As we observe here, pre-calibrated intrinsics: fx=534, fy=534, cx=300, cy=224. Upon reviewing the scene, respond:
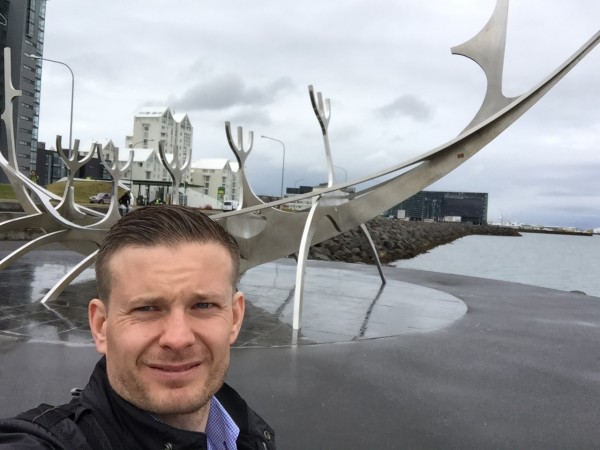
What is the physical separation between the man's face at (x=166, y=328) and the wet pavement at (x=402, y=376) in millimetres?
2524

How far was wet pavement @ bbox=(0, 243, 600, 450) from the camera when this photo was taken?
3.99 m

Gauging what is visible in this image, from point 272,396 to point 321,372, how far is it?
838 millimetres

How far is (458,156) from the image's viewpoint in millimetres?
8539

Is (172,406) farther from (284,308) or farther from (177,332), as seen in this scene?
(284,308)

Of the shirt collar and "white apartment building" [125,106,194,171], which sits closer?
the shirt collar

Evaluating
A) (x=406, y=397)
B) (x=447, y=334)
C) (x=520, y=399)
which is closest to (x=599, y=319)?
(x=447, y=334)

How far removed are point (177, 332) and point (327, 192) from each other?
284 inches

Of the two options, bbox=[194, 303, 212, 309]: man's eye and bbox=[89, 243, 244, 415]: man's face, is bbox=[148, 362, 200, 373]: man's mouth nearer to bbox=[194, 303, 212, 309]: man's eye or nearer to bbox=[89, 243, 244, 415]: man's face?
bbox=[89, 243, 244, 415]: man's face

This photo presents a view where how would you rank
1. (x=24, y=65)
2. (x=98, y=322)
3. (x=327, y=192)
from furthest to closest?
(x=24, y=65)
(x=327, y=192)
(x=98, y=322)

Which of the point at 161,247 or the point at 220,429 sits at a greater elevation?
the point at 161,247

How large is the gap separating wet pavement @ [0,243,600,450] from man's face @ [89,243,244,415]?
252 centimetres

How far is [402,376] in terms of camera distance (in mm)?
5289

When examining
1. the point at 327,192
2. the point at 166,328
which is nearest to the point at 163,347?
the point at 166,328

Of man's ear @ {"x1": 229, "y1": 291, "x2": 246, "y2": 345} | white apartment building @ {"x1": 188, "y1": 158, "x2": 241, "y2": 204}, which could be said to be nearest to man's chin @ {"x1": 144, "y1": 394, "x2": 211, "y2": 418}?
man's ear @ {"x1": 229, "y1": 291, "x2": 246, "y2": 345}
